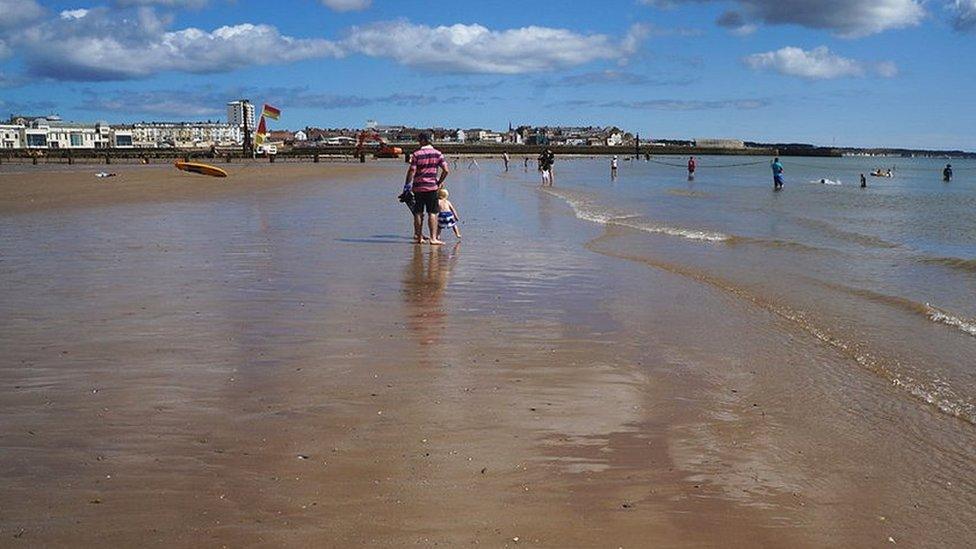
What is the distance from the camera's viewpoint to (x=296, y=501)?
11.7 feet

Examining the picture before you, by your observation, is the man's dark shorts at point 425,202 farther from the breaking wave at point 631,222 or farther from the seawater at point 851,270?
the breaking wave at point 631,222

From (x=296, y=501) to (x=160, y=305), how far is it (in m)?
5.03

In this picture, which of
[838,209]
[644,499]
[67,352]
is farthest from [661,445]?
[838,209]

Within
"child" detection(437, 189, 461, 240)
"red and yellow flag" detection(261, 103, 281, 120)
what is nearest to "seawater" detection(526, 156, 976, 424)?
"child" detection(437, 189, 461, 240)

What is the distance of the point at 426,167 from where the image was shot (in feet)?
42.9

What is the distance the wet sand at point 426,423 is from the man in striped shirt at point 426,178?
12.5ft

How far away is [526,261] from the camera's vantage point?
1212 centimetres

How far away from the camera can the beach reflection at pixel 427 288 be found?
7176 mm

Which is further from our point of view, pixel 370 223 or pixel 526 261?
pixel 370 223

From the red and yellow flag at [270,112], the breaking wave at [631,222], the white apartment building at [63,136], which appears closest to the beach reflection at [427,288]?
the breaking wave at [631,222]

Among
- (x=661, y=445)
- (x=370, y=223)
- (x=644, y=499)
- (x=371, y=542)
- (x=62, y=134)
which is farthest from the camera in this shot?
(x=62, y=134)

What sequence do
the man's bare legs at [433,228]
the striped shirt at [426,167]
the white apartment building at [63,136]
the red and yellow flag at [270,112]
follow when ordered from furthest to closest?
the white apartment building at [63,136]
the red and yellow flag at [270,112]
the man's bare legs at [433,228]
the striped shirt at [426,167]

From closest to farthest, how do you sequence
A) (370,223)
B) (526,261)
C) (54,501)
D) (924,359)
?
1. (54,501)
2. (924,359)
3. (526,261)
4. (370,223)

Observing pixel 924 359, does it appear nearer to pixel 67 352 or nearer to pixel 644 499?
pixel 644 499
